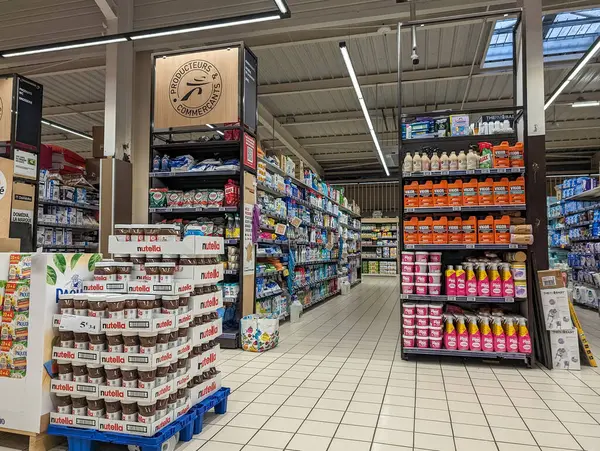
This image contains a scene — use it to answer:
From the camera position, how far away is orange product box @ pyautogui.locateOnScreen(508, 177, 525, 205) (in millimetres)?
4746

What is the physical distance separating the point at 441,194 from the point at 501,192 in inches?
25.7

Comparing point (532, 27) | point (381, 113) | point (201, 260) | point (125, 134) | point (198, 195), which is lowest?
point (201, 260)

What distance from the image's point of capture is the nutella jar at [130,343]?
2.57 metres

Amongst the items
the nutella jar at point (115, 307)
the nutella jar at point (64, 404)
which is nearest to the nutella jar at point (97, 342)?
the nutella jar at point (115, 307)

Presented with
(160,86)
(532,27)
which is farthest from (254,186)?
(532,27)

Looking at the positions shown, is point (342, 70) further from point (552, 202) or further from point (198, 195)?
point (552, 202)

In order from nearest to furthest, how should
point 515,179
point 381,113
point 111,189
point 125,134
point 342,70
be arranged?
1. point 515,179
2. point 111,189
3. point 125,134
4. point 342,70
5. point 381,113

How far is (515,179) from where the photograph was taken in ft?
16.3

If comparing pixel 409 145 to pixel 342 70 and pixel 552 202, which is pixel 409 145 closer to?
pixel 342 70

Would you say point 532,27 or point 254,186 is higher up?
point 532,27

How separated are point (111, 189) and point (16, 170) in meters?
1.74

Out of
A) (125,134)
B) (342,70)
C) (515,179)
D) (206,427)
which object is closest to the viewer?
(206,427)

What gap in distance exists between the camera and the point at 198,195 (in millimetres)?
5797

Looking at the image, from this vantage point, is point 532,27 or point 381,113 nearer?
point 532,27
